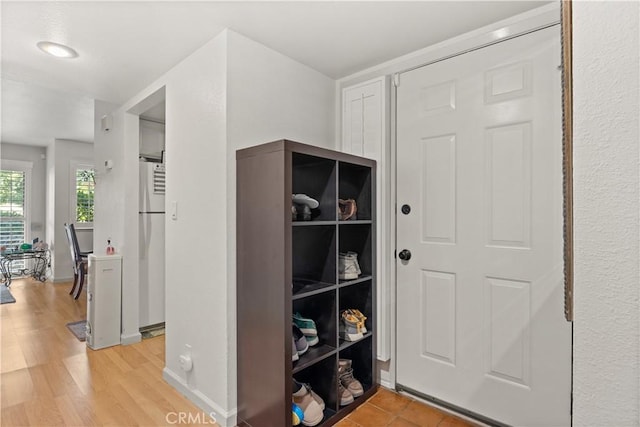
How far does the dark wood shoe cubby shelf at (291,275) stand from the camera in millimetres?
1688

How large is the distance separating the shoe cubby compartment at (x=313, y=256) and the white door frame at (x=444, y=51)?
48 centimetres

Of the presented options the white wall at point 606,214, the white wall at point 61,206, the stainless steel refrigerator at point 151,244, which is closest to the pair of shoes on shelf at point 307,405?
the white wall at point 606,214

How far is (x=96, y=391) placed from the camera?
222 centimetres

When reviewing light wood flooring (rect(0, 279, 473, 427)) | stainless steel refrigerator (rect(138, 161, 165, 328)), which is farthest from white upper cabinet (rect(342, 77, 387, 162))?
stainless steel refrigerator (rect(138, 161, 165, 328))

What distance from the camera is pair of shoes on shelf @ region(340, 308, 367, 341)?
2.14 metres

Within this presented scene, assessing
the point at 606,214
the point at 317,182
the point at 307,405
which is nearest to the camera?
the point at 606,214

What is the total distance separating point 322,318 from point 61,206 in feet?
18.9

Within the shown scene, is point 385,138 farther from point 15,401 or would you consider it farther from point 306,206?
point 15,401

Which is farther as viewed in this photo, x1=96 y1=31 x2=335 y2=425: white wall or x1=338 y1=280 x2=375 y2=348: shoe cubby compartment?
x1=338 y1=280 x2=375 y2=348: shoe cubby compartment

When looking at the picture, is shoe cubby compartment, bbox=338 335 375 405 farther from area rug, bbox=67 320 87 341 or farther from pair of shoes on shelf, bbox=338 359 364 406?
area rug, bbox=67 320 87 341

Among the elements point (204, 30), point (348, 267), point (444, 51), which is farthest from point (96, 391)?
point (444, 51)

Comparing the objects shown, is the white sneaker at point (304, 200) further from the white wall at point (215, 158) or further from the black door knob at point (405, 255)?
the black door knob at point (405, 255)

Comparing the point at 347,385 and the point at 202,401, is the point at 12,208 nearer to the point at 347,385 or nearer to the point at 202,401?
the point at 202,401

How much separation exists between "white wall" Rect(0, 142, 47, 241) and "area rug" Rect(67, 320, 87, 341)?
3.71 meters
